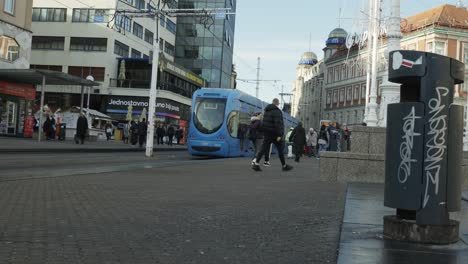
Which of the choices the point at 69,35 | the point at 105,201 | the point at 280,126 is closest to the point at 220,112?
the point at 280,126

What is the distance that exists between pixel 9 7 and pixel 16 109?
6.38m

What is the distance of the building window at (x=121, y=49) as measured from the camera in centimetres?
5656

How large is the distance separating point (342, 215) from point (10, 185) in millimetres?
5712

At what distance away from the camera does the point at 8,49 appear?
35.5 meters

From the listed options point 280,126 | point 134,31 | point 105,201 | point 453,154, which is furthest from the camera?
point 134,31

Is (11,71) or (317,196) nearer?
(317,196)

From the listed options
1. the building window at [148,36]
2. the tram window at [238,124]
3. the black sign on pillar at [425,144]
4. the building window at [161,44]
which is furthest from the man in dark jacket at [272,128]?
the building window at [148,36]

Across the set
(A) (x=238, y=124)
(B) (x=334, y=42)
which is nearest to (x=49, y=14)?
(A) (x=238, y=124)

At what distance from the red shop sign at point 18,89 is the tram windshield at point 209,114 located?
14128 mm

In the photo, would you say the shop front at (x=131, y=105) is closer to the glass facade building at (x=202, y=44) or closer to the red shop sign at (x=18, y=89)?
the glass facade building at (x=202, y=44)

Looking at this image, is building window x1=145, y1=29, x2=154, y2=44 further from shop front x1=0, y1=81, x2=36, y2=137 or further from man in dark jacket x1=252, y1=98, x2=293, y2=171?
man in dark jacket x1=252, y1=98, x2=293, y2=171

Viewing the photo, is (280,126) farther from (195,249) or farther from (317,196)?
(195,249)

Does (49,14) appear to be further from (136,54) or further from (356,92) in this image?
(356,92)

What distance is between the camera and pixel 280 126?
14180 mm
